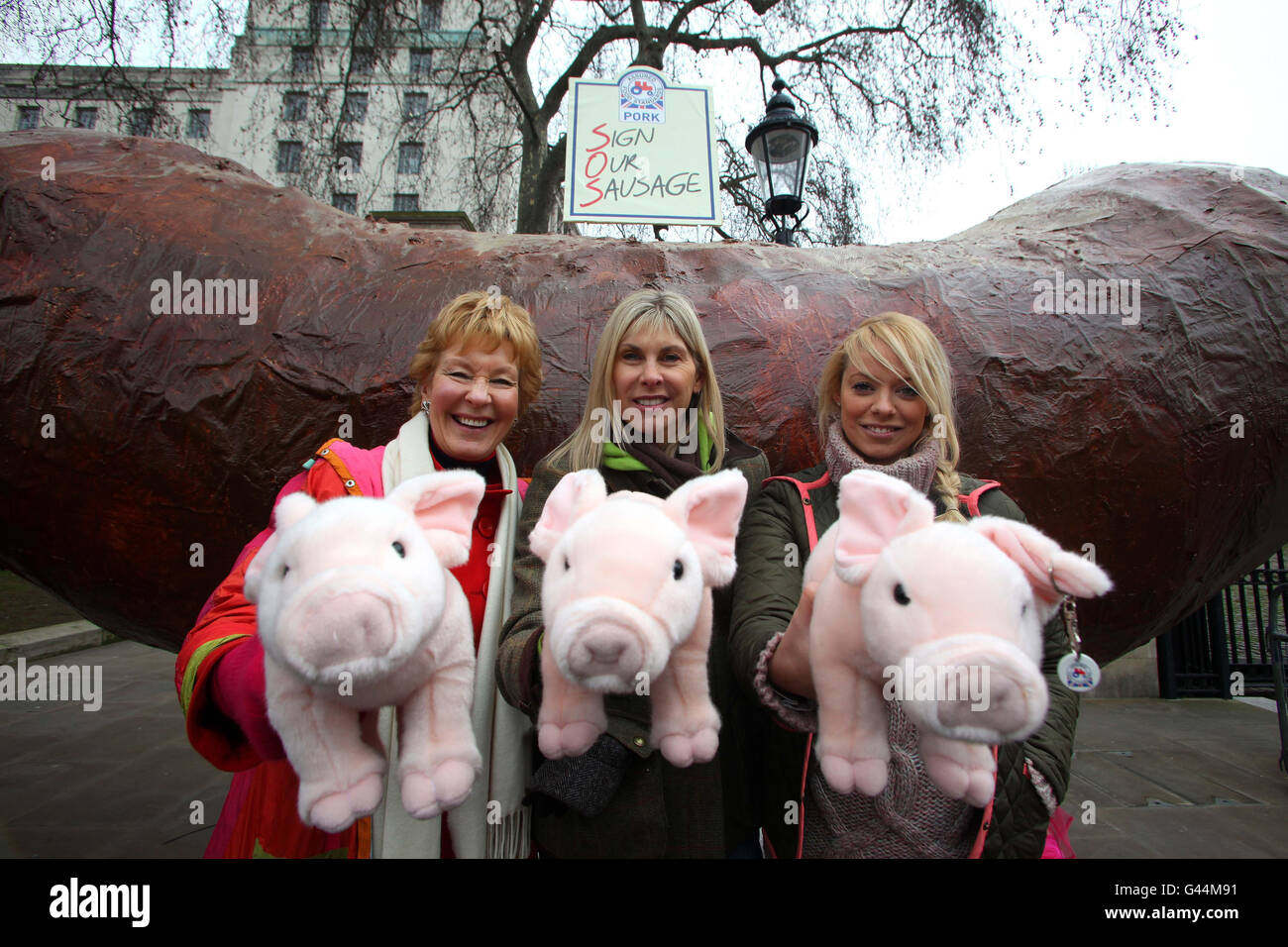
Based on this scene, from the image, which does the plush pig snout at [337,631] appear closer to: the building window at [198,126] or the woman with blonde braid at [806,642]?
the woman with blonde braid at [806,642]

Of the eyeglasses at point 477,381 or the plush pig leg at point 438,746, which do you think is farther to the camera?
the eyeglasses at point 477,381

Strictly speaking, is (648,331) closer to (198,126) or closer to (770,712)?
(770,712)

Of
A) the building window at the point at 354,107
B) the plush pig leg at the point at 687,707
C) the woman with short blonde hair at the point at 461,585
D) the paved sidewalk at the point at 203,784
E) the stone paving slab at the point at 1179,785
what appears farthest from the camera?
the building window at the point at 354,107

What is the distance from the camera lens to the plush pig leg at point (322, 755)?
89 centimetres

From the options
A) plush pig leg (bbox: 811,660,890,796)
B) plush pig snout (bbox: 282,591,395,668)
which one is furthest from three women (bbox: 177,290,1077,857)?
plush pig snout (bbox: 282,591,395,668)

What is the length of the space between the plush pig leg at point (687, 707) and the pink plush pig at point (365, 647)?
28cm

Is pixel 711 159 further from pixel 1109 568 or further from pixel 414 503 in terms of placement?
pixel 414 503

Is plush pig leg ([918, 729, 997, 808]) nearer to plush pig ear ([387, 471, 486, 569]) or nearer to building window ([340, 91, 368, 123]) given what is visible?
plush pig ear ([387, 471, 486, 569])

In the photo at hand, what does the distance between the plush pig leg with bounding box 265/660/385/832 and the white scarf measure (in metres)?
0.41

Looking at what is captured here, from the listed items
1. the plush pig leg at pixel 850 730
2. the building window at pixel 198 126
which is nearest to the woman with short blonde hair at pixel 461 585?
the plush pig leg at pixel 850 730

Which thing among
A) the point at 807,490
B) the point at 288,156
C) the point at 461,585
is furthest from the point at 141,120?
the point at 807,490

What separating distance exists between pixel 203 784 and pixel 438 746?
13.2ft

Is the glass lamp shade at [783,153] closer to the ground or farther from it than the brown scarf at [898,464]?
farther from it
